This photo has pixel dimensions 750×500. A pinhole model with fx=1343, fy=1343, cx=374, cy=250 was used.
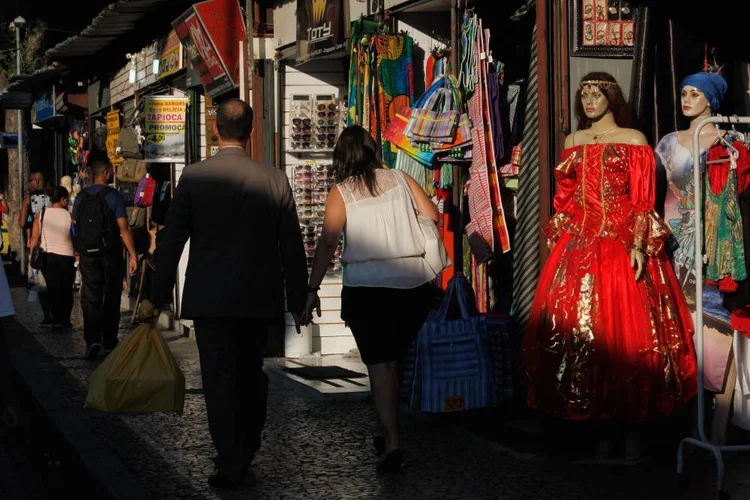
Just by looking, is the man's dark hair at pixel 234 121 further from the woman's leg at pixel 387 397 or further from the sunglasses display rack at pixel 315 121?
the sunglasses display rack at pixel 315 121

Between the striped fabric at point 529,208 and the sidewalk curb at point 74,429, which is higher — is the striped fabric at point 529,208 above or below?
above

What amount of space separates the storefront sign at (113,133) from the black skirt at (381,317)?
1472 cm

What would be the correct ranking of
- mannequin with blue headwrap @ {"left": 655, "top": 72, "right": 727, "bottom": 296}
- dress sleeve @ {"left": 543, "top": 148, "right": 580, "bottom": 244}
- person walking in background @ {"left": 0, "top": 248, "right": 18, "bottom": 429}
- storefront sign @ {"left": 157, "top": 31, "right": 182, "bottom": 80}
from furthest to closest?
storefront sign @ {"left": 157, "top": 31, "right": 182, "bottom": 80} → person walking in background @ {"left": 0, "top": 248, "right": 18, "bottom": 429} → dress sleeve @ {"left": 543, "top": 148, "right": 580, "bottom": 244} → mannequin with blue headwrap @ {"left": 655, "top": 72, "right": 727, "bottom": 296}

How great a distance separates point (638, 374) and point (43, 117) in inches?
986

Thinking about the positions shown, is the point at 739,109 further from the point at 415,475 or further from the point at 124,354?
the point at 124,354

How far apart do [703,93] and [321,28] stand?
5.40 meters

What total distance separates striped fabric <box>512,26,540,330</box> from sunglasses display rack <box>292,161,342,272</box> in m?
4.91

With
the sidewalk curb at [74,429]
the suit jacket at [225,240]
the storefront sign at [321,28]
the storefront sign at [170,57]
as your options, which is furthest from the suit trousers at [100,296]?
the suit jacket at [225,240]

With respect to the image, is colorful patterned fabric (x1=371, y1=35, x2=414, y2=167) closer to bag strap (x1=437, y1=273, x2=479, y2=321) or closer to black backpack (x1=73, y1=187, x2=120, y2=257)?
bag strap (x1=437, y1=273, x2=479, y2=321)

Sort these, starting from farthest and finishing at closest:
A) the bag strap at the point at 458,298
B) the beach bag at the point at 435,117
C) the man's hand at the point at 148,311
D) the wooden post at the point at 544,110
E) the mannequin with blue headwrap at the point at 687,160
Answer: the beach bag at the point at 435,117 < the bag strap at the point at 458,298 < the wooden post at the point at 544,110 < the mannequin with blue headwrap at the point at 687,160 < the man's hand at the point at 148,311

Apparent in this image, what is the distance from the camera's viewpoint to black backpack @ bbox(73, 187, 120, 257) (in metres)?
13.2

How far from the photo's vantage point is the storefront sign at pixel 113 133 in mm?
21625

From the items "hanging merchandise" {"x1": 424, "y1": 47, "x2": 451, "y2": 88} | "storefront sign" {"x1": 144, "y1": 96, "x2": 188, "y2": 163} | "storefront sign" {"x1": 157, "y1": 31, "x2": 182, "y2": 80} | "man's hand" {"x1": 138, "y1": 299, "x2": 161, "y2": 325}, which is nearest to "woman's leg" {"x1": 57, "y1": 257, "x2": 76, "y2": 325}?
"storefront sign" {"x1": 144, "y1": 96, "x2": 188, "y2": 163}

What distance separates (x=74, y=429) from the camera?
28.6ft
